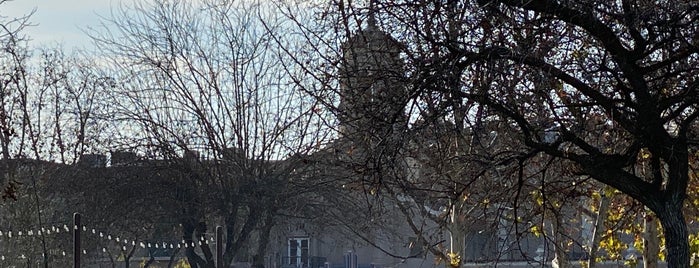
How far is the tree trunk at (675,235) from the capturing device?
9.31 metres

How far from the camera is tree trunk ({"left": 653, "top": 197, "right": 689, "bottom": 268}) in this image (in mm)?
9312

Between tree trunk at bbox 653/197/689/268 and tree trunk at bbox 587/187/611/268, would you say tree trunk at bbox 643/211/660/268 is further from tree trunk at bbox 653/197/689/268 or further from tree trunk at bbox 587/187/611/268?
tree trunk at bbox 653/197/689/268

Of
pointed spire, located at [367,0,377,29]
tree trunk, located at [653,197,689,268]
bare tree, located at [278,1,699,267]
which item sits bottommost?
tree trunk, located at [653,197,689,268]

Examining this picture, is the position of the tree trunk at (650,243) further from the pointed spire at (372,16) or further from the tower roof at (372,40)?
the pointed spire at (372,16)

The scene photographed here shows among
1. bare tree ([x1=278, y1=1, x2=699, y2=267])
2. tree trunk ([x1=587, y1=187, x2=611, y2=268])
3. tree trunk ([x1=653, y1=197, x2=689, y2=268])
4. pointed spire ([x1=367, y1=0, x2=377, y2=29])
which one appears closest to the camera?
bare tree ([x1=278, y1=1, x2=699, y2=267])

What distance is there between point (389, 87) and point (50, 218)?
20573 millimetres

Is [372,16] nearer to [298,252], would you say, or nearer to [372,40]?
[372,40]

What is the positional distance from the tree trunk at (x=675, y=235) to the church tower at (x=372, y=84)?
2379 mm

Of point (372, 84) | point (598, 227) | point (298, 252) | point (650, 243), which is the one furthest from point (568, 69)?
point (298, 252)

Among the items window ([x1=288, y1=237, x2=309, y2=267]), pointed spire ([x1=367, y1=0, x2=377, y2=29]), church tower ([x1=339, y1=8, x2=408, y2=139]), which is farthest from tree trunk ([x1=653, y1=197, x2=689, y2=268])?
window ([x1=288, y1=237, x2=309, y2=267])

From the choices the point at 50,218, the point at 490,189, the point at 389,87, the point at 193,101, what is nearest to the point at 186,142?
the point at 193,101

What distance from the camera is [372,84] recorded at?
9.59 m

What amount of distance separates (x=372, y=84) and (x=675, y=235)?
2.81 meters

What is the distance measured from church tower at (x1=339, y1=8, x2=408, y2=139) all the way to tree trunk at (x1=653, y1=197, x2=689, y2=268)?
238 cm
